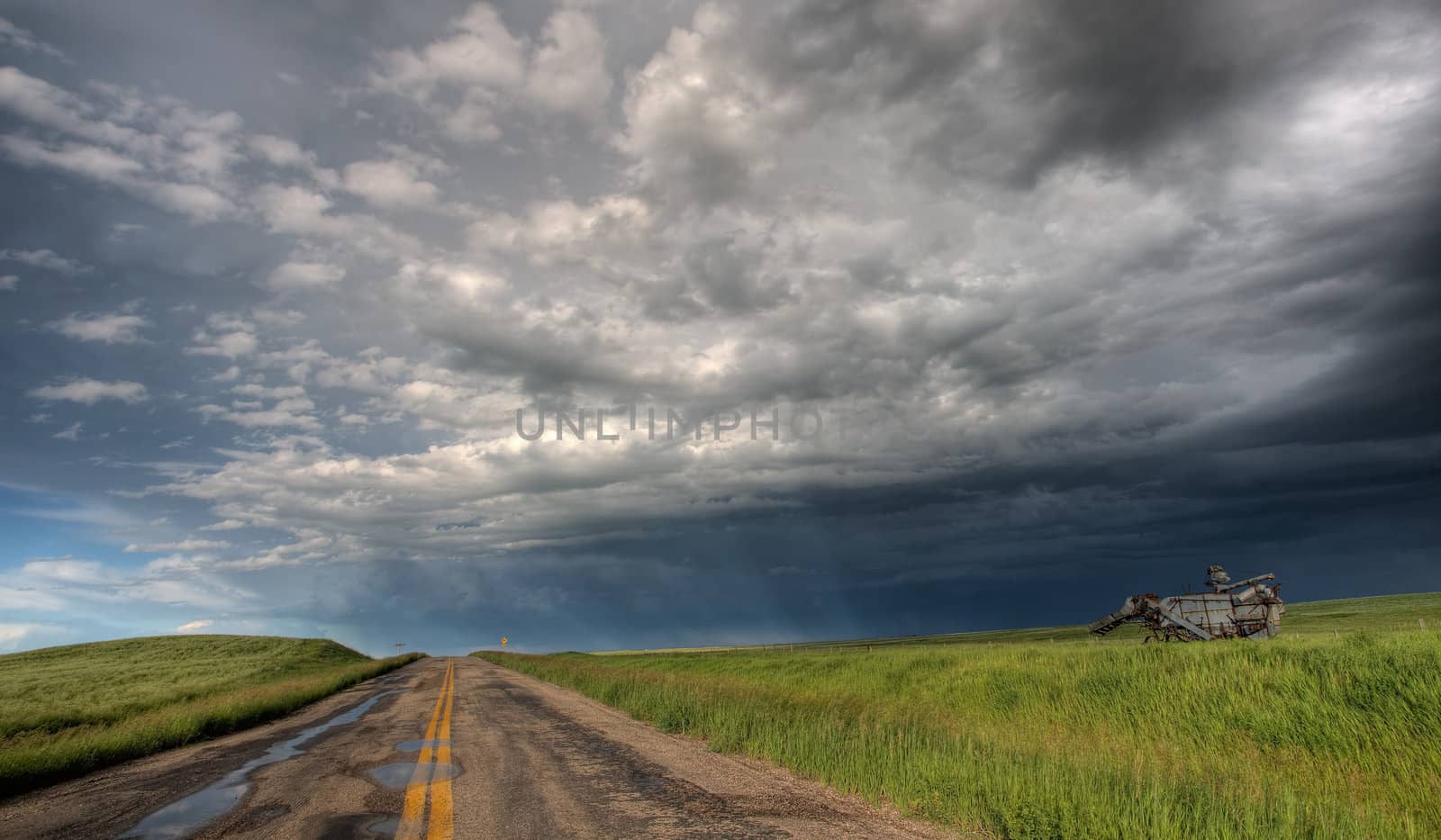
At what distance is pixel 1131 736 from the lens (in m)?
16.0

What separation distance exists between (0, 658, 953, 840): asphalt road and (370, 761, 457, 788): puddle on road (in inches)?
1.5

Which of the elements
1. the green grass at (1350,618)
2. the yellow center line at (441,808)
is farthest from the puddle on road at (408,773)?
the green grass at (1350,618)

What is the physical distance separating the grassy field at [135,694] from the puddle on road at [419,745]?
17.0ft

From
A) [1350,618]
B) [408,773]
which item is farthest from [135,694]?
[1350,618]

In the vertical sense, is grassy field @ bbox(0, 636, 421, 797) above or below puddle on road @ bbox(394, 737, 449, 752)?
below

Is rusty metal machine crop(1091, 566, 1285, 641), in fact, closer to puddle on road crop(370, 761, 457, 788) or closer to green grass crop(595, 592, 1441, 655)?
green grass crop(595, 592, 1441, 655)

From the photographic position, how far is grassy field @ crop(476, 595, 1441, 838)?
23.7 feet

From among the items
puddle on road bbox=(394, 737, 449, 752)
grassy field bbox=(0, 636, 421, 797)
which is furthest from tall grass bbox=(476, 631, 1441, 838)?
grassy field bbox=(0, 636, 421, 797)

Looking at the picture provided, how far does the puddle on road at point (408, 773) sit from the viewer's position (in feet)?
29.3

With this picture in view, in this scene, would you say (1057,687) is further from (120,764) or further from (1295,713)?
(120,764)

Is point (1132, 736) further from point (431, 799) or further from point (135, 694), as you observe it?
point (135, 694)

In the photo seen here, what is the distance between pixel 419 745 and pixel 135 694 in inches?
1292

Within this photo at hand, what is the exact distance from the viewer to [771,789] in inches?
333

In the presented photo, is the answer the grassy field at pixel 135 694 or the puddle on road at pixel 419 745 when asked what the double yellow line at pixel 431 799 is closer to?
the puddle on road at pixel 419 745
